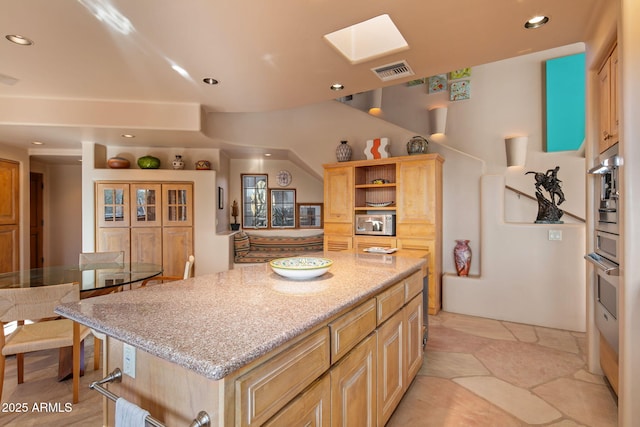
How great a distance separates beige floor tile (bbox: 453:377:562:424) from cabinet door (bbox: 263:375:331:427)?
1.54m

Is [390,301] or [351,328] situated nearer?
[351,328]

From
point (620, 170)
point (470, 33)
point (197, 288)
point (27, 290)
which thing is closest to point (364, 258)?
point (197, 288)

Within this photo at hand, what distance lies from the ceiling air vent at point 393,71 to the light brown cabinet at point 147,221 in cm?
338

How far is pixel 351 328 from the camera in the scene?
139 cm

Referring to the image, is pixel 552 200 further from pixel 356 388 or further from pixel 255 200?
pixel 255 200

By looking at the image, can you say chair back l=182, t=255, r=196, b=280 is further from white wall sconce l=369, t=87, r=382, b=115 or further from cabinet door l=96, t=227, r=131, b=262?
white wall sconce l=369, t=87, r=382, b=115

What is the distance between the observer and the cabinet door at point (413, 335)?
2.05m

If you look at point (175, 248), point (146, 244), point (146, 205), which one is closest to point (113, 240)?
point (146, 244)

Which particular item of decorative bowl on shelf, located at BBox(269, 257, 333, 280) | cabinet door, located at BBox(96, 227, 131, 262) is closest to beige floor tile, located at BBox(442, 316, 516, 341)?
decorative bowl on shelf, located at BBox(269, 257, 333, 280)

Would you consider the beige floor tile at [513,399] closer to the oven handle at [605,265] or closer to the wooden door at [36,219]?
the oven handle at [605,265]

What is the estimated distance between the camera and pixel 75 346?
2.17m

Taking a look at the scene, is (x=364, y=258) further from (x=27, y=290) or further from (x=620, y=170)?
(x=27, y=290)

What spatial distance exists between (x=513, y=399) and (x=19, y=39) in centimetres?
443

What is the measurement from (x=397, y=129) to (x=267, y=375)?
4098mm
